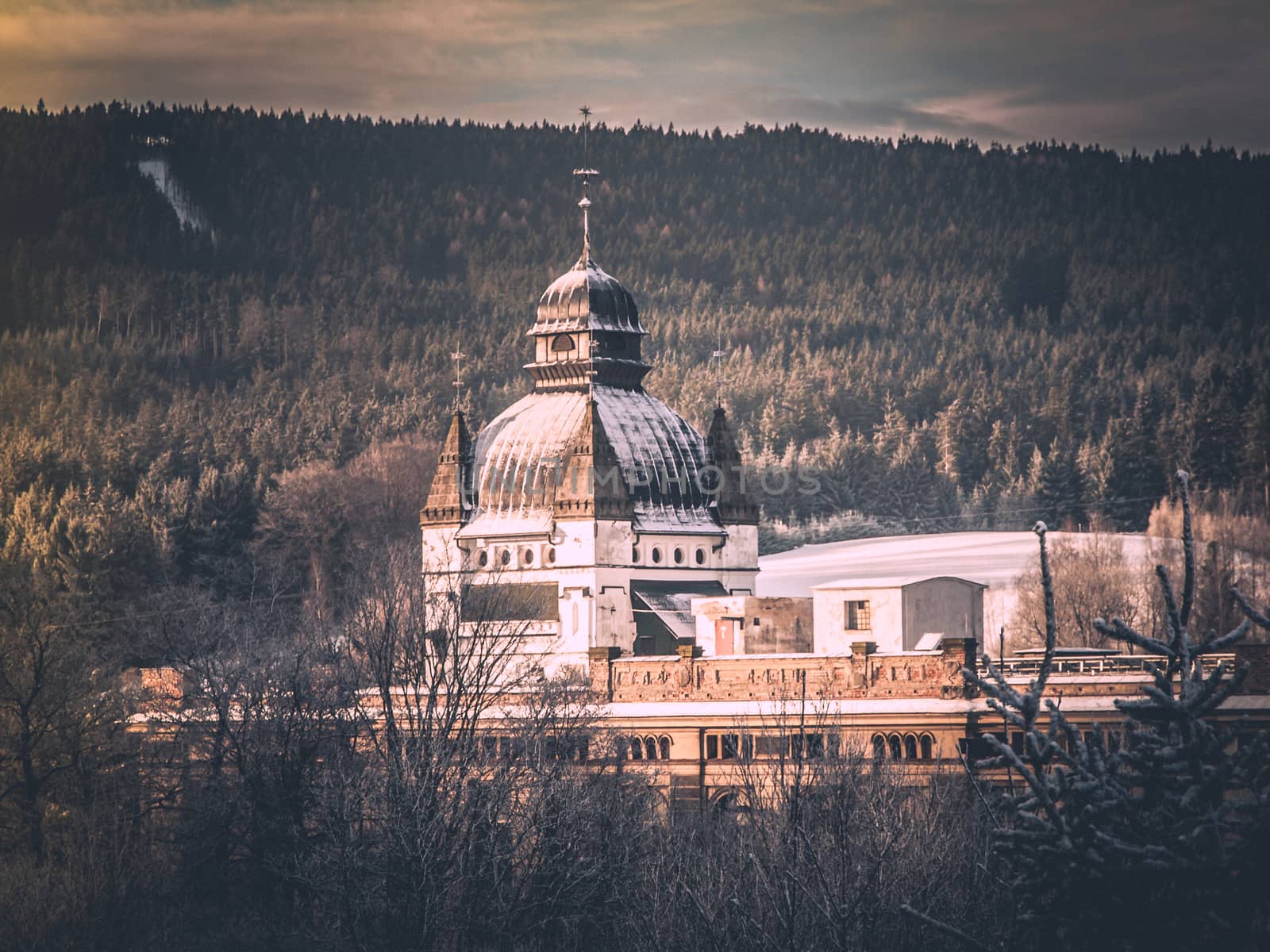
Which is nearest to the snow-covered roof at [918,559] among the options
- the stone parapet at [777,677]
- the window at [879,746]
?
the stone parapet at [777,677]

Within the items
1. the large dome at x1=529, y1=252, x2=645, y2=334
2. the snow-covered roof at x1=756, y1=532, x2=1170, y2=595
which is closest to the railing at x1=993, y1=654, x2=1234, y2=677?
the large dome at x1=529, y1=252, x2=645, y2=334

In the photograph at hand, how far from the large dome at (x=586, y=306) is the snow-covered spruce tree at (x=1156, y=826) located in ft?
278

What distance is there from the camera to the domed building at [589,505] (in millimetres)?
109625

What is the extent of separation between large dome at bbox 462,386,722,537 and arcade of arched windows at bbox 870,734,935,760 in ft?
91.1

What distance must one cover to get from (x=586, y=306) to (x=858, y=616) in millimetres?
26682

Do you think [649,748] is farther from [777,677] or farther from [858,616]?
[858,616]

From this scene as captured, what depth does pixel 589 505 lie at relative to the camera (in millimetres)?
110938

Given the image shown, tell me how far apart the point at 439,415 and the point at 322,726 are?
4272 inches

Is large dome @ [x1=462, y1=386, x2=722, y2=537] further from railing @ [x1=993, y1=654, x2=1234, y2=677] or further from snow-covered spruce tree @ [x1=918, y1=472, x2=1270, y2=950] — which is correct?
snow-covered spruce tree @ [x1=918, y1=472, x2=1270, y2=950]

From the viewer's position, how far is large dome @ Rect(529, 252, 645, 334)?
119m

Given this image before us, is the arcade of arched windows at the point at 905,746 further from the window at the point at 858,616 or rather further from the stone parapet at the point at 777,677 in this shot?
the window at the point at 858,616

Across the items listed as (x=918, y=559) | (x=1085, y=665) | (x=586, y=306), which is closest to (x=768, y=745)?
(x=1085, y=665)

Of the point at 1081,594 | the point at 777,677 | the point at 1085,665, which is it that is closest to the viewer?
the point at 1085,665

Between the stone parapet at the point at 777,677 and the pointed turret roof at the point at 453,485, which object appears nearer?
the stone parapet at the point at 777,677
